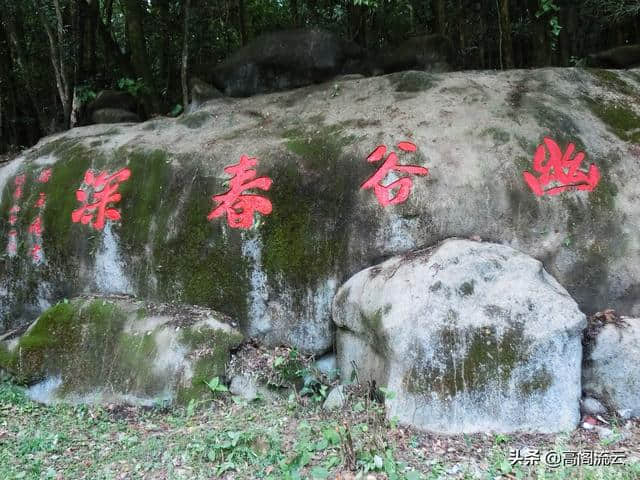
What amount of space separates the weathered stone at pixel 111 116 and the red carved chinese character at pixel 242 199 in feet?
11.7

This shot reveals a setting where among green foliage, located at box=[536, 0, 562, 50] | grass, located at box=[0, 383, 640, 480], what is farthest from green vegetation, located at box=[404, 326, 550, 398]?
green foliage, located at box=[536, 0, 562, 50]

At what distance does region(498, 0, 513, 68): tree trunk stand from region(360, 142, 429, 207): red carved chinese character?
140 inches

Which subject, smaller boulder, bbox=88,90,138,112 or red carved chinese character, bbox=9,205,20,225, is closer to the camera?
red carved chinese character, bbox=9,205,20,225

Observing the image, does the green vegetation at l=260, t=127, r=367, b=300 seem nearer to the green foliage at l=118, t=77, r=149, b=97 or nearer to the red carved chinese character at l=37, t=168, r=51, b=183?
the red carved chinese character at l=37, t=168, r=51, b=183

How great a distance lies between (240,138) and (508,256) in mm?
3422

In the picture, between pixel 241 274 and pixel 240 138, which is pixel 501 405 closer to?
pixel 241 274

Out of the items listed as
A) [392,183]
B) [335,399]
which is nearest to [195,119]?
[392,183]

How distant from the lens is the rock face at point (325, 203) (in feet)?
16.8

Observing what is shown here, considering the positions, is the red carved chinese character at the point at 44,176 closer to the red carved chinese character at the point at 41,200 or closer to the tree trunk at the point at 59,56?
the red carved chinese character at the point at 41,200

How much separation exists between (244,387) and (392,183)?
251 centimetres

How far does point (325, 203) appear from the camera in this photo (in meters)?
5.43

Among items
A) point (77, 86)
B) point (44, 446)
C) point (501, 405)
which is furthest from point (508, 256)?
point (77, 86)

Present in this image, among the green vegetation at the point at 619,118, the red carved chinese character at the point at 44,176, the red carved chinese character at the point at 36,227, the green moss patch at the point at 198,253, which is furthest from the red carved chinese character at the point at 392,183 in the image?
the red carved chinese character at the point at 44,176

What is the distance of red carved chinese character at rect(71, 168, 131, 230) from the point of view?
602 centimetres
